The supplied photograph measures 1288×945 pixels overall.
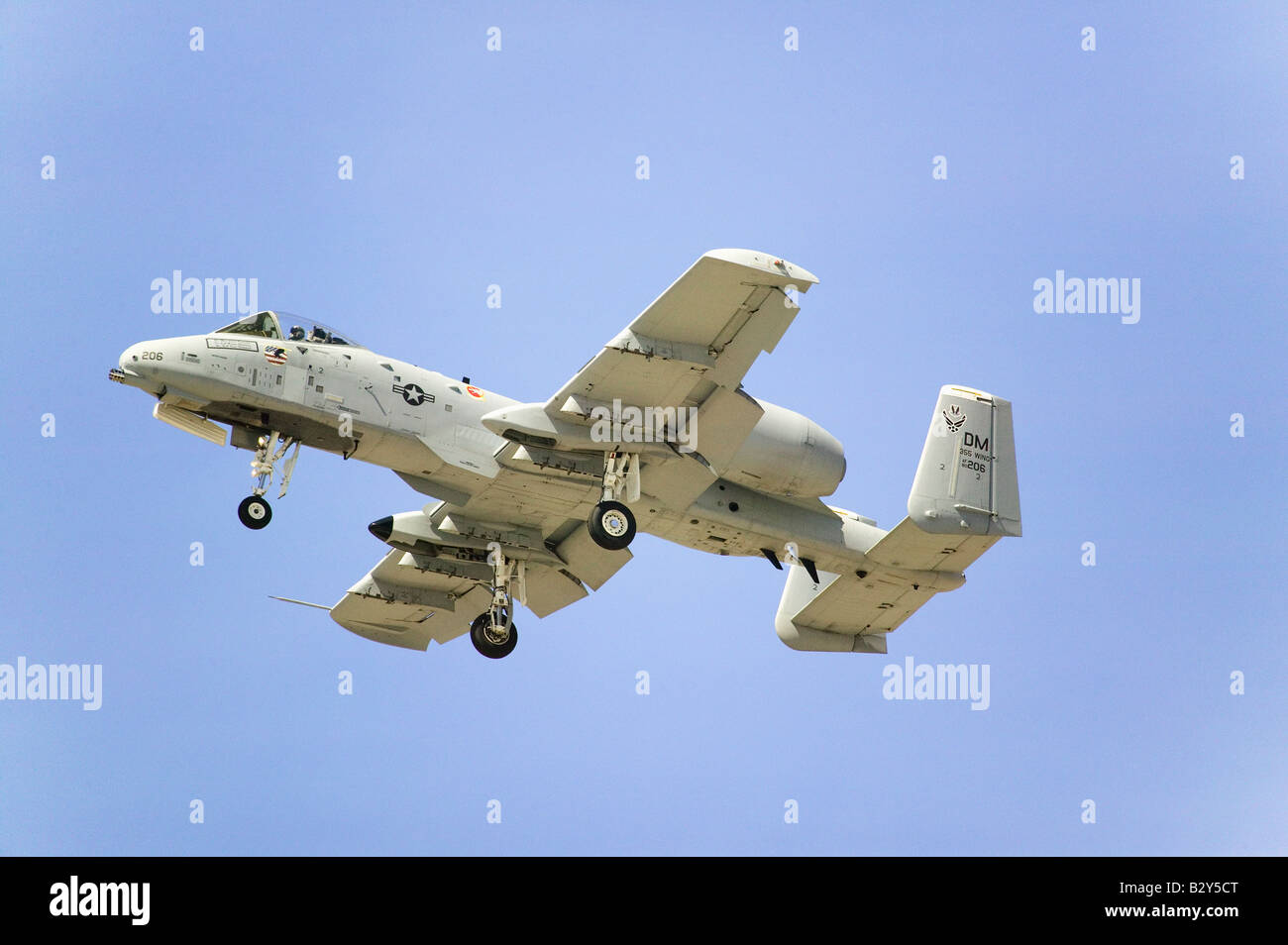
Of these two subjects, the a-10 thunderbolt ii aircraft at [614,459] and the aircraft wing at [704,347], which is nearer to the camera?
the aircraft wing at [704,347]

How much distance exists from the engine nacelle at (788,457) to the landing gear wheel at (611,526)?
98.2 inches

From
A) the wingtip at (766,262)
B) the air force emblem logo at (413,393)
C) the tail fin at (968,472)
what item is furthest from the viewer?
the tail fin at (968,472)

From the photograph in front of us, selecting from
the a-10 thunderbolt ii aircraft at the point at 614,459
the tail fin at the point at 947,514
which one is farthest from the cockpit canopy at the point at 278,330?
the tail fin at the point at 947,514

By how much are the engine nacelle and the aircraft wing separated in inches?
39.3

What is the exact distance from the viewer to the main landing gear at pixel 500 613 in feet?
105

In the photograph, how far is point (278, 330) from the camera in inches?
1112

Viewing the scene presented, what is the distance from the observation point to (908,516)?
102 feet

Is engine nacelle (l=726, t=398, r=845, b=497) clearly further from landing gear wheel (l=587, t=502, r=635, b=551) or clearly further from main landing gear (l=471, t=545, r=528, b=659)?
main landing gear (l=471, t=545, r=528, b=659)

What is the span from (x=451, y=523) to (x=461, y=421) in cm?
311

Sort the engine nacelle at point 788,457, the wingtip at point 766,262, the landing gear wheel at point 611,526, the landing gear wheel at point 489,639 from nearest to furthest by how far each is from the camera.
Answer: the wingtip at point 766,262, the landing gear wheel at point 611,526, the engine nacelle at point 788,457, the landing gear wheel at point 489,639

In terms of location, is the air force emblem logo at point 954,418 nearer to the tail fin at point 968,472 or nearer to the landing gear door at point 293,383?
the tail fin at point 968,472

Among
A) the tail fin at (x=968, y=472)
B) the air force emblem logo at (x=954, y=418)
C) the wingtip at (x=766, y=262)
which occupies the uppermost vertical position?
the wingtip at (x=766, y=262)

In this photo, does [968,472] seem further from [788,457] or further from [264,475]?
[264,475]

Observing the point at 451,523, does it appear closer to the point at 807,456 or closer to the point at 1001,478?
the point at 807,456
